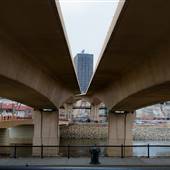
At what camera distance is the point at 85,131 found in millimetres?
116562

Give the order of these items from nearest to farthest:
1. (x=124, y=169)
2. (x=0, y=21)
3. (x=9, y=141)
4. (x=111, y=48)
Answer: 1. (x=124, y=169)
2. (x=0, y=21)
3. (x=111, y=48)
4. (x=9, y=141)

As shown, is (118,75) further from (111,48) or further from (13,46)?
(13,46)

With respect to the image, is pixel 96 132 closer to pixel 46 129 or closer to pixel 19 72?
pixel 46 129

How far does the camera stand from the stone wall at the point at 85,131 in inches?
4311

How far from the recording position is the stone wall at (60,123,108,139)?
10950 cm

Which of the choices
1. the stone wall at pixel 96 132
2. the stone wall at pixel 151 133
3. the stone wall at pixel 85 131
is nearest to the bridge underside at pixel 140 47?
the stone wall at pixel 85 131

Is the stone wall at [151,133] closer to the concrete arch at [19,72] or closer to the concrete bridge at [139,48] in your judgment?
the concrete bridge at [139,48]

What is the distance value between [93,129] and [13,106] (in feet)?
106

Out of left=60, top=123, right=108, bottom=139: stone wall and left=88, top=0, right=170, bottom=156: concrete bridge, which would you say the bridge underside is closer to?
left=88, top=0, right=170, bottom=156: concrete bridge

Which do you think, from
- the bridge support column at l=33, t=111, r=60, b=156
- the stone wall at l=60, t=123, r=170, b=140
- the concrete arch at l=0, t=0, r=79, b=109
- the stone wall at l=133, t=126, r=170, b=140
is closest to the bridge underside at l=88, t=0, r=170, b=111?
the concrete arch at l=0, t=0, r=79, b=109

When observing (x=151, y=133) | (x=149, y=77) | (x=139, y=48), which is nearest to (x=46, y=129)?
(x=149, y=77)

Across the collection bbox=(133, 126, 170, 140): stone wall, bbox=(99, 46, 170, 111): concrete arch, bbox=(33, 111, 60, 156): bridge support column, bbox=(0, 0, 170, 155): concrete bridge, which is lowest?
bbox=(133, 126, 170, 140): stone wall

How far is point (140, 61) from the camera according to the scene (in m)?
21.7

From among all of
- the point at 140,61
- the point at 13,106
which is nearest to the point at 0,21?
the point at 140,61
